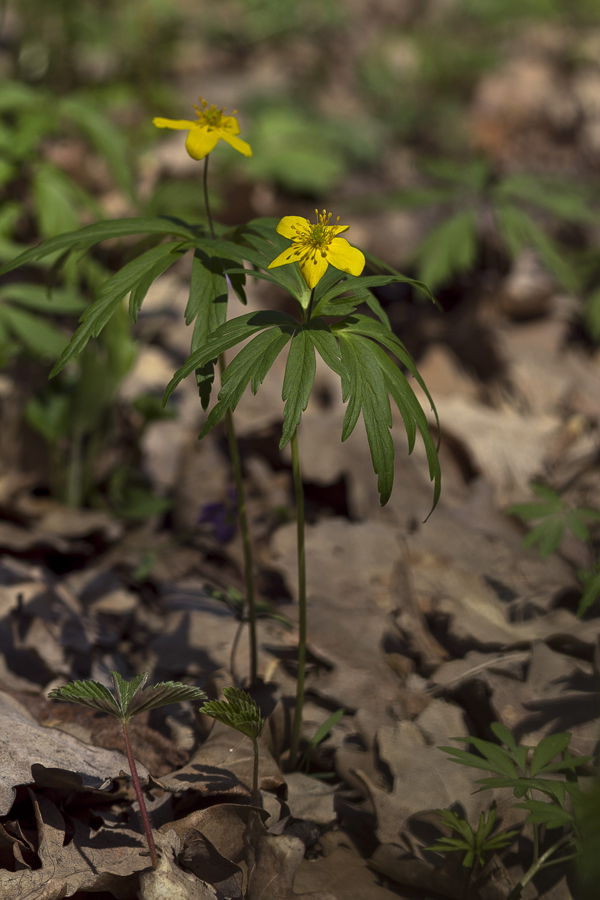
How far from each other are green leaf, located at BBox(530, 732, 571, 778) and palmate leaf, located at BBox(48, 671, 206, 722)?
68cm

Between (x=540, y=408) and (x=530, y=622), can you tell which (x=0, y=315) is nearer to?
(x=530, y=622)

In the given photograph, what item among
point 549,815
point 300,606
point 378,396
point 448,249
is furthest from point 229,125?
point 448,249

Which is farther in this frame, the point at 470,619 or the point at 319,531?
the point at 319,531

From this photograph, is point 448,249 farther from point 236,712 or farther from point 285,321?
point 236,712

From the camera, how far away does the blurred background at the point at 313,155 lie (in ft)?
8.84

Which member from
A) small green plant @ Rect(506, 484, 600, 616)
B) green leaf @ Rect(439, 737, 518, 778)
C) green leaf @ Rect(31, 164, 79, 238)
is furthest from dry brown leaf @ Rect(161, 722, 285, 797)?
green leaf @ Rect(31, 164, 79, 238)

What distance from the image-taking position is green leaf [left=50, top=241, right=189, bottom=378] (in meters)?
1.32

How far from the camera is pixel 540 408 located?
3379mm

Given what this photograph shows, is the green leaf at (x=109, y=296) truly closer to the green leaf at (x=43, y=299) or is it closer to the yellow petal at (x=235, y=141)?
the yellow petal at (x=235, y=141)

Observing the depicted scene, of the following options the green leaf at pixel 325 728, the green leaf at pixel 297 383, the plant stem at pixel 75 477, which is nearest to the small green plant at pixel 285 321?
the green leaf at pixel 297 383

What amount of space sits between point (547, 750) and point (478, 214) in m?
3.19

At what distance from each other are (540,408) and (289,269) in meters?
2.30

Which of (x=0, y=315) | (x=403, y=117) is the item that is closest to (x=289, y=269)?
(x=0, y=315)

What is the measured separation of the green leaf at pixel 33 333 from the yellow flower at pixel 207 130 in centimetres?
121
